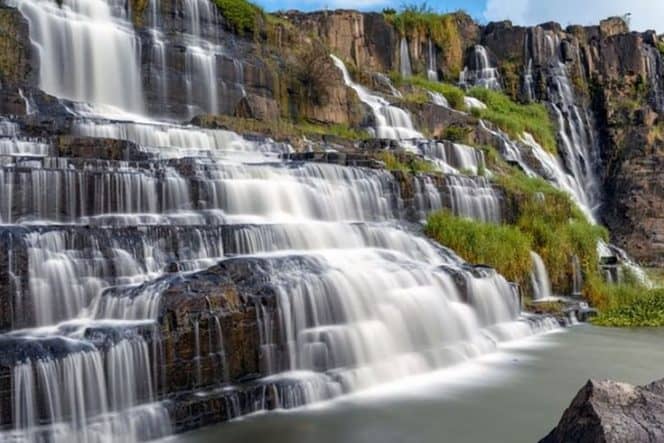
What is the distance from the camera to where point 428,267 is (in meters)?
9.71

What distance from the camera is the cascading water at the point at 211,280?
5.80m

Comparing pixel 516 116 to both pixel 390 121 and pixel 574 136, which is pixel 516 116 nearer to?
pixel 574 136

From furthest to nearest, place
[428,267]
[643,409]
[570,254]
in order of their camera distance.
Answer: [570,254], [428,267], [643,409]

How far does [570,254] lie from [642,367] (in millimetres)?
4866

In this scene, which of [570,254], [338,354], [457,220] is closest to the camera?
[338,354]

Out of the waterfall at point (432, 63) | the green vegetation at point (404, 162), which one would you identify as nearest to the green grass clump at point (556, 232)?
the green vegetation at point (404, 162)

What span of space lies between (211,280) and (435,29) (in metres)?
25.9

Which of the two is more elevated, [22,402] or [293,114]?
[293,114]

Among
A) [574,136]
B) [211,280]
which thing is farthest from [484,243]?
[574,136]

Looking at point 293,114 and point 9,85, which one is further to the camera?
point 293,114

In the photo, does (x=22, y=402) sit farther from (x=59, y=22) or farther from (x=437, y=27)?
(x=437, y=27)

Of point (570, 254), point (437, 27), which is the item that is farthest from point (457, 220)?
point (437, 27)

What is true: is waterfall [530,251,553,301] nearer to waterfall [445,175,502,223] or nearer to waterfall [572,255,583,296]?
waterfall [572,255,583,296]

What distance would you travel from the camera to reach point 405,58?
29703mm
